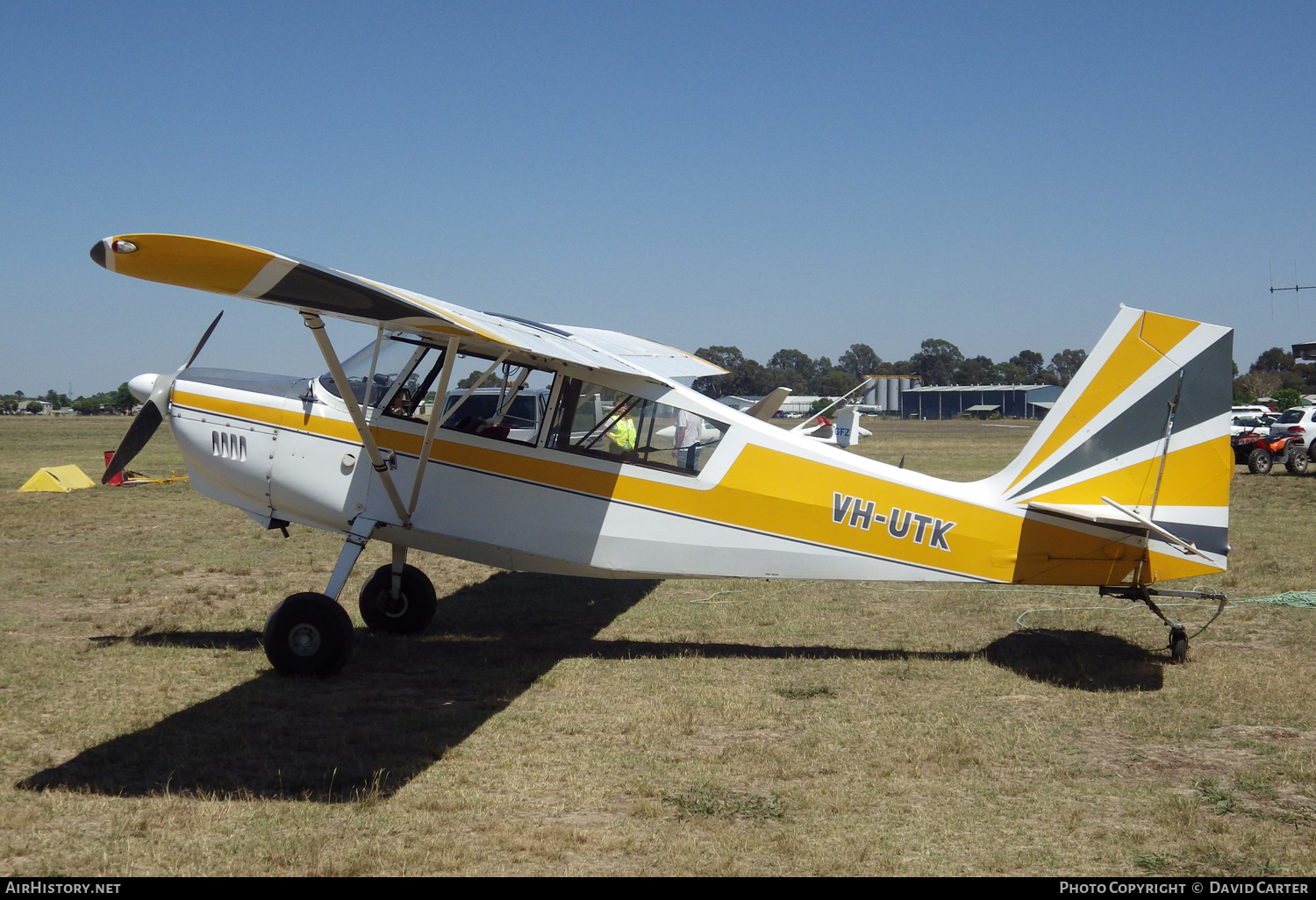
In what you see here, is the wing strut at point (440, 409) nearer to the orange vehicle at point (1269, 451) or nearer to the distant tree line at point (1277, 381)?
the orange vehicle at point (1269, 451)

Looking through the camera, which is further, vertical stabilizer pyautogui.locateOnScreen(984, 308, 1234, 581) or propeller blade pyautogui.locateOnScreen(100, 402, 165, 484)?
propeller blade pyautogui.locateOnScreen(100, 402, 165, 484)

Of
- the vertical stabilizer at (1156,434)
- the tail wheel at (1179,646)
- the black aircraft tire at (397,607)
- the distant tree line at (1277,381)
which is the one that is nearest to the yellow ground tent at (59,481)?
the black aircraft tire at (397,607)

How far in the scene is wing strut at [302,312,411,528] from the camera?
602 centimetres

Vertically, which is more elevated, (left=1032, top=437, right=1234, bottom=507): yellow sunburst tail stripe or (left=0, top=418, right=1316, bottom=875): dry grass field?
(left=1032, top=437, right=1234, bottom=507): yellow sunburst tail stripe

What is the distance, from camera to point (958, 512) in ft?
23.6

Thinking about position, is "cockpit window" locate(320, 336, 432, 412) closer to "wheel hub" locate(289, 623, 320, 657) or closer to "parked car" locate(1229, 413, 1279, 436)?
"wheel hub" locate(289, 623, 320, 657)

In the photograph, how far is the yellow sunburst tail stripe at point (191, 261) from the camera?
455 centimetres

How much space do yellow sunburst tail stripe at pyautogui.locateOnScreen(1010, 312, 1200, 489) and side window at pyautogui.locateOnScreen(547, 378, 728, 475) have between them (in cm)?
244

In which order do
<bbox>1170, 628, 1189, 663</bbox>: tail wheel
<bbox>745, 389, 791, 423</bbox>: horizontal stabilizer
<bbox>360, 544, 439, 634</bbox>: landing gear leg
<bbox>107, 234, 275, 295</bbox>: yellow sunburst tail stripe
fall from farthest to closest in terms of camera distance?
<bbox>745, 389, 791, 423</bbox>: horizontal stabilizer < <bbox>360, 544, 439, 634</bbox>: landing gear leg < <bbox>1170, 628, 1189, 663</bbox>: tail wheel < <bbox>107, 234, 275, 295</bbox>: yellow sunburst tail stripe

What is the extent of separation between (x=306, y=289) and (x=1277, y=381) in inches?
4154

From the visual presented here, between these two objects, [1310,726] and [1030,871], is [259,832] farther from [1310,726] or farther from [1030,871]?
[1310,726]

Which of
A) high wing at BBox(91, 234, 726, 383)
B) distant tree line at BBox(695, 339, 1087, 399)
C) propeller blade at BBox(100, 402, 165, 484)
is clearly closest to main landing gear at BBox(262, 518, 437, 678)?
high wing at BBox(91, 234, 726, 383)

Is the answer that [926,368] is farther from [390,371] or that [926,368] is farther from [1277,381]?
[390,371]

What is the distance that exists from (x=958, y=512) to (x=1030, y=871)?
11.6 feet
